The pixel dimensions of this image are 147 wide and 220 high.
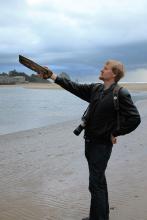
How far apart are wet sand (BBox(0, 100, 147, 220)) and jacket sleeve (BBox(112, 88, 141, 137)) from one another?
118 centimetres

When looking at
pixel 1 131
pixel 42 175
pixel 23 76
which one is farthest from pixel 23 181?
pixel 23 76

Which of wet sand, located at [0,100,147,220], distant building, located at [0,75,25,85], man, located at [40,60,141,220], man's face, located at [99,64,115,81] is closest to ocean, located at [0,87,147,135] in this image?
wet sand, located at [0,100,147,220]

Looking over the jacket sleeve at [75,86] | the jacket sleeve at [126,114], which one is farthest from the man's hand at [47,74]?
the jacket sleeve at [126,114]

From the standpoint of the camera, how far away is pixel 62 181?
7.92 metres

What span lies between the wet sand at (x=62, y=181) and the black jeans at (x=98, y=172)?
47 centimetres

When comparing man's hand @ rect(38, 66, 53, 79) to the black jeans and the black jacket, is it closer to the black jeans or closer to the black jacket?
the black jacket

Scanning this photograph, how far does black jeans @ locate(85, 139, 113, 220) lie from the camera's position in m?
5.27

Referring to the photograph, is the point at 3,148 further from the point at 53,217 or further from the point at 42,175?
the point at 53,217

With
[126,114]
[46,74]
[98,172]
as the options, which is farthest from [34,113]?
[126,114]

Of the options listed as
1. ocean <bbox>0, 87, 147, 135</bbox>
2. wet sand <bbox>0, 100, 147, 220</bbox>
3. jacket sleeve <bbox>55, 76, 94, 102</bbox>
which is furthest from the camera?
ocean <bbox>0, 87, 147, 135</bbox>

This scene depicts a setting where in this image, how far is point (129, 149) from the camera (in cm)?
1112

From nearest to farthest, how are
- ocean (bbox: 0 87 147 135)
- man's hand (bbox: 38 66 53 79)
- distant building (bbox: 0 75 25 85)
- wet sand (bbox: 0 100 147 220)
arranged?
man's hand (bbox: 38 66 53 79) → wet sand (bbox: 0 100 147 220) → ocean (bbox: 0 87 147 135) → distant building (bbox: 0 75 25 85)

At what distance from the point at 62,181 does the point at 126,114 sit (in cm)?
298

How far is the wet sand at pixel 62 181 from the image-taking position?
6168 millimetres
